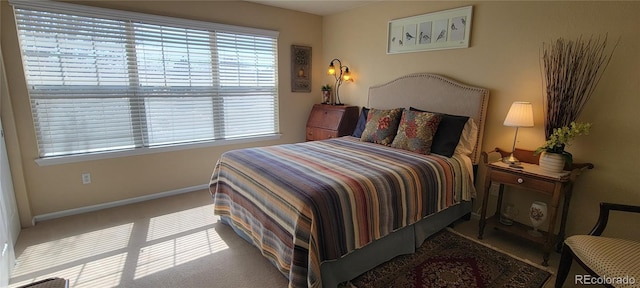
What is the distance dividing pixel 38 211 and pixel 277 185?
257 cm

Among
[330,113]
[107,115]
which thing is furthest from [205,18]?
[330,113]

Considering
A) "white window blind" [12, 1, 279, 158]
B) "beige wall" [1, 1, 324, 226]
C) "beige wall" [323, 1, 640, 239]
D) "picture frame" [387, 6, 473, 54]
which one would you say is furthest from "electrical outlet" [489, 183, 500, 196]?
"white window blind" [12, 1, 279, 158]

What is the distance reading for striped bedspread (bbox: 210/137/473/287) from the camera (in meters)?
1.64

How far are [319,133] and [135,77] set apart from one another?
90.1 inches

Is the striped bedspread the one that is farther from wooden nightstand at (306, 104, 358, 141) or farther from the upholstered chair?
wooden nightstand at (306, 104, 358, 141)

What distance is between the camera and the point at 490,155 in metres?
2.80

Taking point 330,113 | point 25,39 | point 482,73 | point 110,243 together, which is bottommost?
point 110,243

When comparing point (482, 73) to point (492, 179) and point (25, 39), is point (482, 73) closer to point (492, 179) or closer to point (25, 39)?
point (492, 179)

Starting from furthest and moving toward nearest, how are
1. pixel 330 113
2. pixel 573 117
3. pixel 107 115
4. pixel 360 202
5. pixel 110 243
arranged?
pixel 330 113 < pixel 107 115 < pixel 110 243 < pixel 573 117 < pixel 360 202

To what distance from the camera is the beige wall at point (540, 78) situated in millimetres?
2020

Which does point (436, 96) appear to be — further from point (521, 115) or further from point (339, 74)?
point (339, 74)

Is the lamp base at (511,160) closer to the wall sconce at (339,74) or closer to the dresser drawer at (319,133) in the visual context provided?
the dresser drawer at (319,133)

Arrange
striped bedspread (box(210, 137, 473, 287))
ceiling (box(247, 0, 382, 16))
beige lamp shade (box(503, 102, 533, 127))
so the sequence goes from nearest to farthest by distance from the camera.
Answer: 1. striped bedspread (box(210, 137, 473, 287))
2. beige lamp shade (box(503, 102, 533, 127))
3. ceiling (box(247, 0, 382, 16))

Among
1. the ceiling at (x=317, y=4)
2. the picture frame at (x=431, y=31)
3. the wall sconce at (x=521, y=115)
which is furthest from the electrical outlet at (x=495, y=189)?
the ceiling at (x=317, y=4)
